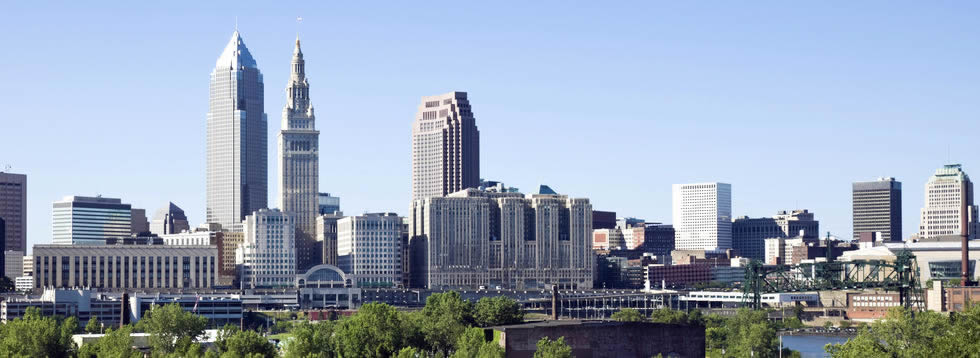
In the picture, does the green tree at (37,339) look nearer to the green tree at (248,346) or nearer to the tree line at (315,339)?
the tree line at (315,339)

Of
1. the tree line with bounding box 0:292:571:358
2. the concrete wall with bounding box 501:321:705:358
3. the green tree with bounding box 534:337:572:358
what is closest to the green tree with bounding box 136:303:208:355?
the tree line with bounding box 0:292:571:358

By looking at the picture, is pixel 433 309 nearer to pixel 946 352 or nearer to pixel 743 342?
pixel 743 342

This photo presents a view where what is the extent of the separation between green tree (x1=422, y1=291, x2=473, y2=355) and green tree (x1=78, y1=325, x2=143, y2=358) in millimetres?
32049

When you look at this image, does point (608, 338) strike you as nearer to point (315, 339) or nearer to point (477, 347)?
point (477, 347)

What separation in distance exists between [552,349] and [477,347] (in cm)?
926

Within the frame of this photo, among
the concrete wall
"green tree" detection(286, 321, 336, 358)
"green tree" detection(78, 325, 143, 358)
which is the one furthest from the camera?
the concrete wall

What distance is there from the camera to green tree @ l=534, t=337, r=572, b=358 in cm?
14400

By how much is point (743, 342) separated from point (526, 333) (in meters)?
48.4

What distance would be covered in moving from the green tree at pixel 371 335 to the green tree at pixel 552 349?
64.5ft

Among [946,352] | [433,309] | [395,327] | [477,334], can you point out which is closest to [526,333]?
[477,334]

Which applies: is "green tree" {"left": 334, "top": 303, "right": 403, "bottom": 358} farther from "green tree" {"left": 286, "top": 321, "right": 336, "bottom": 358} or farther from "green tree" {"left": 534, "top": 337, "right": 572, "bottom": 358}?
"green tree" {"left": 534, "top": 337, "right": 572, "bottom": 358}

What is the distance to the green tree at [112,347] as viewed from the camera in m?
150

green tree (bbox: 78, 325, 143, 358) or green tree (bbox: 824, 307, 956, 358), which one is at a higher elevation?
green tree (bbox: 824, 307, 956, 358)

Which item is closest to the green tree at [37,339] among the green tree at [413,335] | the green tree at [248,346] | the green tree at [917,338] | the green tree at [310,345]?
the green tree at [248,346]
